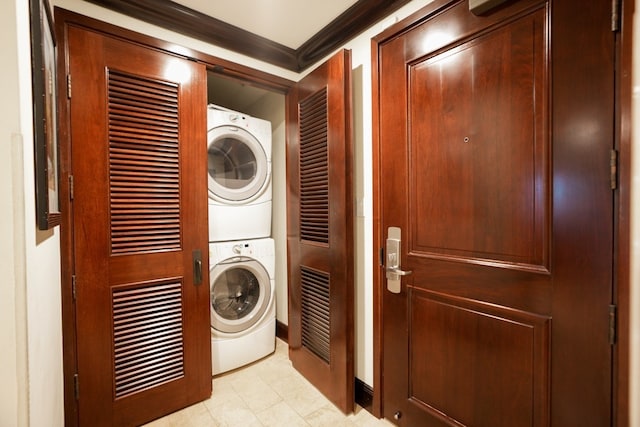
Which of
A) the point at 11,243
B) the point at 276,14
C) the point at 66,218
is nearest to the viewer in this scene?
the point at 11,243

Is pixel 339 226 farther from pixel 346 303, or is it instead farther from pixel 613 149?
pixel 613 149

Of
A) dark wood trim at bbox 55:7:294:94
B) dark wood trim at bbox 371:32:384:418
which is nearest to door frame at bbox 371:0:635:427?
dark wood trim at bbox 371:32:384:418

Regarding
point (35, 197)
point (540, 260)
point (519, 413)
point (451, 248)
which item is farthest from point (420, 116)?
point (35, 197)

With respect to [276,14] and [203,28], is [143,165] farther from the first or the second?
[276,14]

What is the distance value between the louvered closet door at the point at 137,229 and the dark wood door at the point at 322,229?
0.59 m

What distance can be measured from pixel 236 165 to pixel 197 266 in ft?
2.74

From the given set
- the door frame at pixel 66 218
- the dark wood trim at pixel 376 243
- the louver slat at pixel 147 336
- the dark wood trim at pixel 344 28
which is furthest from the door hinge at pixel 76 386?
the dark wood trim at pixel 344 28

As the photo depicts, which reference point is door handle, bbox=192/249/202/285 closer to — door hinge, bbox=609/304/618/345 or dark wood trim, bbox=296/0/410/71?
dark wood trim, bbox=296/0/410/71

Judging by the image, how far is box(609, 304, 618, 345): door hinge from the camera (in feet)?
2.69

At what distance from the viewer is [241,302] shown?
2107 millimetres

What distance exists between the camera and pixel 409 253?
1342mm

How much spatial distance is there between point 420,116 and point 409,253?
0.65 metres

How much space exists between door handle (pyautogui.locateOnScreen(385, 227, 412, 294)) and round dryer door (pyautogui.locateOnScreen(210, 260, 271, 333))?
1.05 m

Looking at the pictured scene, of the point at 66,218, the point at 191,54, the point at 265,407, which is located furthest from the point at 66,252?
the point at 265,407
